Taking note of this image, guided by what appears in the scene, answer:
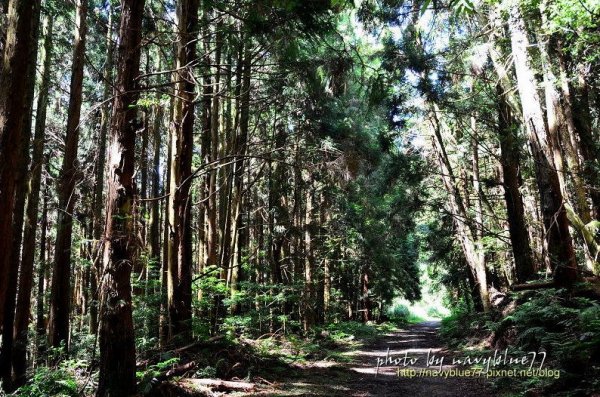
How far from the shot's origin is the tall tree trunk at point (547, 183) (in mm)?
8391

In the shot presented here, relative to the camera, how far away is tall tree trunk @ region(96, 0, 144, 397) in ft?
17.7

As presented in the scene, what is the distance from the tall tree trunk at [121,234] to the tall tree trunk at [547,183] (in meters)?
7.25

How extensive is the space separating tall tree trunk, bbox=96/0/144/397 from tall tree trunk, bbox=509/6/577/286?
7250mm

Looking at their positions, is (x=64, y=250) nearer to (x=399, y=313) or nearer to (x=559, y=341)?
(x=559, y=341)

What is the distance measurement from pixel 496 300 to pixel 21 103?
13857 mm

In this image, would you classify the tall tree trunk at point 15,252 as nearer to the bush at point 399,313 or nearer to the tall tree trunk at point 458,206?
the tall tree trunk at point 458,206

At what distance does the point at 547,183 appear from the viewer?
8516 millimetres

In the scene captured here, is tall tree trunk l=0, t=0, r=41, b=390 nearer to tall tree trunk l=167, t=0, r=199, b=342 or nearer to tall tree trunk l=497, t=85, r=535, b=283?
tall tree trunk l=167, t=0, r=199, b=342

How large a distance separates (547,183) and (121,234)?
7.67 meters

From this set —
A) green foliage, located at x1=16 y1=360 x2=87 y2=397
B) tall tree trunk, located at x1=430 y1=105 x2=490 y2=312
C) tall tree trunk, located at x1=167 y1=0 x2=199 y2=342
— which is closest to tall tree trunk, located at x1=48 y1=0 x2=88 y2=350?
tall tree trunk, located at x1=167 y1=0 x2=199 y2=342

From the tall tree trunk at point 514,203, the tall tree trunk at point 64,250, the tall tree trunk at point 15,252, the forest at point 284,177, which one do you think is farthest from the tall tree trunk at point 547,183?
the tall tree trunk at point 64,250

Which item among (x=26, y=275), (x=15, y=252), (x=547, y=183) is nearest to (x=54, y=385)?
(x=15, y=252)

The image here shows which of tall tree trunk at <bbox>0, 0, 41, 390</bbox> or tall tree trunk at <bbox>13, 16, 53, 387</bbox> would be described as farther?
tall tree trunk at <bbox>13, 16, 53, 387</bbox>

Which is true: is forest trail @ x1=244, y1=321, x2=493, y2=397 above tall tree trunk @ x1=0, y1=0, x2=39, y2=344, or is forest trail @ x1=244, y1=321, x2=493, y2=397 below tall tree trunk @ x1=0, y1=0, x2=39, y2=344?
below
